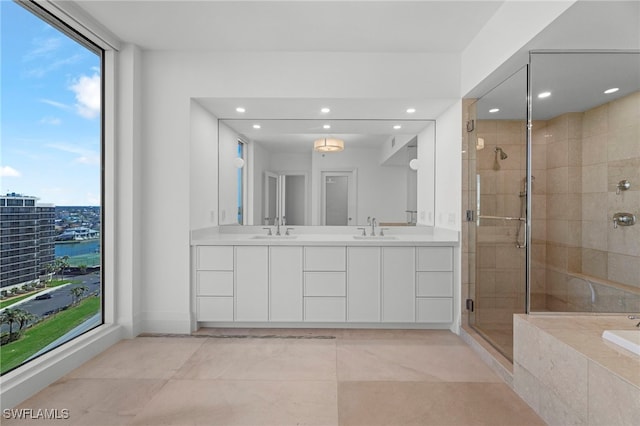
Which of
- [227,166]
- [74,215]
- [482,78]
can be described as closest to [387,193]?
[482,78]

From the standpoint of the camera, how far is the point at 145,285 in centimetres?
317

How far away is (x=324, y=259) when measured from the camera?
323cm

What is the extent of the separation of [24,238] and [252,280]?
5.48 ft

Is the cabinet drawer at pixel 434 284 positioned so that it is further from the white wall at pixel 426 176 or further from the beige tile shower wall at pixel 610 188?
the beige tile shower wall at pixel 610 188

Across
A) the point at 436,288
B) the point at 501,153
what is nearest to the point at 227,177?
the point at 436,288

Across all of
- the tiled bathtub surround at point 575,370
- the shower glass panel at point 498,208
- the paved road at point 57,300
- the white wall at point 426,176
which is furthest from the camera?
the white wall at point 426,176

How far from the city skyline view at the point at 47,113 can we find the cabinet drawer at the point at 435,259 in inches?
111

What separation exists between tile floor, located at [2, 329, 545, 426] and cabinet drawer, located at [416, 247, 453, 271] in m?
0.62

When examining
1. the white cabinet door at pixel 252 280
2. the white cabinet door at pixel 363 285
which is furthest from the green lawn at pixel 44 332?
the white cabinet door at pixel 363 285

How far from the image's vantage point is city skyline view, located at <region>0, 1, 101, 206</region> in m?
2.09

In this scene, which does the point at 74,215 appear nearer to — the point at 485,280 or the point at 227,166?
the point at 227,166

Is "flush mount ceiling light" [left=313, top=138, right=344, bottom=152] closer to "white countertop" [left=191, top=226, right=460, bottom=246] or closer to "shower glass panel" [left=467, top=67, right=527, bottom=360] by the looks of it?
"white countertop" [left=191, top=226, right=460, bottom=246]

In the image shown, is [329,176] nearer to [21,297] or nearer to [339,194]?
[339,194]

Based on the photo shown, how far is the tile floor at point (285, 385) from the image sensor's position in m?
1.92
